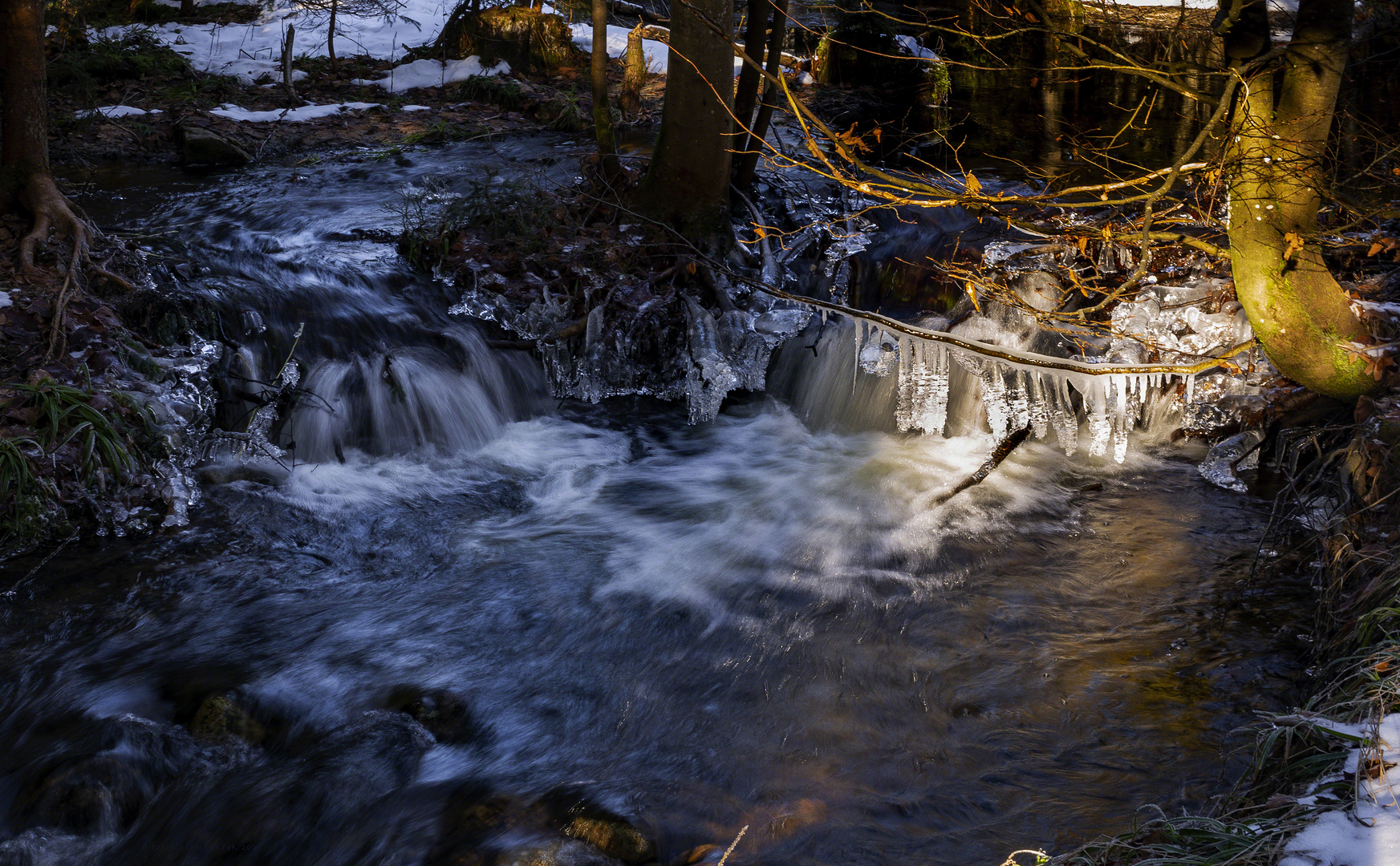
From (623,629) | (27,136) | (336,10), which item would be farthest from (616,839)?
(336,10)

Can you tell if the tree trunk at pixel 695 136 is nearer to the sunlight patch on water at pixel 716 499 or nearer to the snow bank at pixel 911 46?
the sunlight patch on water at pixel 716 499

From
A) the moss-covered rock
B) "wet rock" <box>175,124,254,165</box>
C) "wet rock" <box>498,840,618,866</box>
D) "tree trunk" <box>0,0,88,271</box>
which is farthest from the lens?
the moss-covered rock

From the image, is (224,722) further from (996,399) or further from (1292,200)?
(1292,200)

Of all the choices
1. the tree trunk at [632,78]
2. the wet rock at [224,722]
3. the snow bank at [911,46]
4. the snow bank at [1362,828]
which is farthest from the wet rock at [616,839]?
the snow bank at [911,46]

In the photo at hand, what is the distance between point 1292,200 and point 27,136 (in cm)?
761

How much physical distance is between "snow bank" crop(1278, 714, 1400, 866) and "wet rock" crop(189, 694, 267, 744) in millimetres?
3724

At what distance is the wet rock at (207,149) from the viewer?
10.2 meters

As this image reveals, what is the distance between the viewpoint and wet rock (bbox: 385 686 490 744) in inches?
158

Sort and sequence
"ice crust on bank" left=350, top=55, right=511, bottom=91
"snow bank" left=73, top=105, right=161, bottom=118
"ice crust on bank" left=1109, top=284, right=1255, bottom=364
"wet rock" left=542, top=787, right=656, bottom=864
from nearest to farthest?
"wet rock" left=542, top=787, right=656, bottom=864 < "ice crust on bank" left=1109, top=284, right=1255, bottom=364 < "snow bank" left=73, top=105, right=161, bottom=118 < "ice crust on bank" left=350, top=55, right=511, bottom=91

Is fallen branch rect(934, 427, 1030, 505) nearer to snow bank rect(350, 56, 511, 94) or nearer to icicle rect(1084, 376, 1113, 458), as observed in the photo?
icicle rect(1084, 376, 1113, 458)

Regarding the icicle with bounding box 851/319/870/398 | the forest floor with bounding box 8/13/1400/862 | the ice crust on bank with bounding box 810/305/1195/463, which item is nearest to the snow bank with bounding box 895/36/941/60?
the forest floor with bounding box 8/13/1400/862

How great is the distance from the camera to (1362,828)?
7.64ft

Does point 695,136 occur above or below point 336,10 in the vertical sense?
below

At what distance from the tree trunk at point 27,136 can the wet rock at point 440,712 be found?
158 inches
